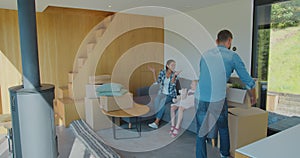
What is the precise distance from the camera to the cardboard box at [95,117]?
3652 mm

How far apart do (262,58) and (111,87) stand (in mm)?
2457

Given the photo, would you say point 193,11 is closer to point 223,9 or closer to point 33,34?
point 223,9

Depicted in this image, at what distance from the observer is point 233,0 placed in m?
3.54

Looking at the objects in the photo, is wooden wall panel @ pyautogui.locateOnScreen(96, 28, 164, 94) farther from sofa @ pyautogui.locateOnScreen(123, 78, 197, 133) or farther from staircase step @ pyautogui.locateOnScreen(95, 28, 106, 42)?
sofa @ pyautogui.locateOnScreen(123, 78, 197, 133)

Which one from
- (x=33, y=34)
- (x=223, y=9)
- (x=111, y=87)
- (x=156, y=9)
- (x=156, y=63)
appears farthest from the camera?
(x=156, y=63)

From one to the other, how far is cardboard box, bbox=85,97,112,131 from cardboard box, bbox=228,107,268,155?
2.10 m

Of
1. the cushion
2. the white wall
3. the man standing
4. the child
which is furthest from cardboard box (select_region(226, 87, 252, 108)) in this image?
the cushion

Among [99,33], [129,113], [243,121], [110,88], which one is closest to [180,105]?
[129,113]

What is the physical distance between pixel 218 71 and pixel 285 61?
156 cm

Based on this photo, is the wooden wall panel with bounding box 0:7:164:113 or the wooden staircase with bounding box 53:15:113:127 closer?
the wooden staircase with bounding box 53:15:113:127

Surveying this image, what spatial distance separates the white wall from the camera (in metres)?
3.45

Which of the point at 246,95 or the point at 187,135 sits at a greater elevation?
the point at 246,95

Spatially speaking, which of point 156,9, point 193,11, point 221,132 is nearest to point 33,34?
point 221,132

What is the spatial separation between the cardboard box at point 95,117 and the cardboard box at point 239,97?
210 cm
